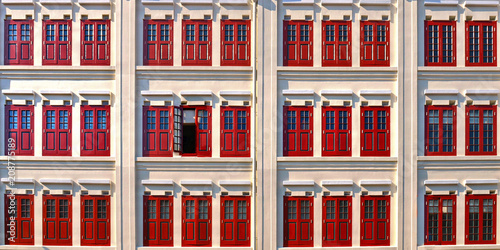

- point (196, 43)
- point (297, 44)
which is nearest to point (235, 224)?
point (196, 43)

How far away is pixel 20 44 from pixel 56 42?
114cm

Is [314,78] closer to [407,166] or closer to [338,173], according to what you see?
[338,173]

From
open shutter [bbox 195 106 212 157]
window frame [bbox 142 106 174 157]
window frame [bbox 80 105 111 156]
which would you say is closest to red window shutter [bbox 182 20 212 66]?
open shutter [bbox 195 106 212 157]

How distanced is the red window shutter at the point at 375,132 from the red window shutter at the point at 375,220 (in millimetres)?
1475

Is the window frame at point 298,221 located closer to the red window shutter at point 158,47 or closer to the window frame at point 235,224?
the window frame at point 235,224

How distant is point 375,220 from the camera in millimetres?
11844

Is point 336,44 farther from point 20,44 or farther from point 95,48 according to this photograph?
point 20,44

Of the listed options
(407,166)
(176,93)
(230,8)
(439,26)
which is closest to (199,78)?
(176,93)

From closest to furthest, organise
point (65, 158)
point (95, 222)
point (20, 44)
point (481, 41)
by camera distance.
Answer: point (65, 158) < point (95, 222) < point (20, 44) < point (481, 41)

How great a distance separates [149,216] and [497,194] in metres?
10.9

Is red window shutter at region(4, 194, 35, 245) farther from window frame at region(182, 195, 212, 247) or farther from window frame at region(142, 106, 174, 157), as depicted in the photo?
window frame at region(182, 195, 212, 247)

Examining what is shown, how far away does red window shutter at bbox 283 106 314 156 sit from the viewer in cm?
1184

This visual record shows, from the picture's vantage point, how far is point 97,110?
1177 centimetres

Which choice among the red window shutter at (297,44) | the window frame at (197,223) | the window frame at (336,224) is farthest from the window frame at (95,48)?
the window frame at (336,224)
